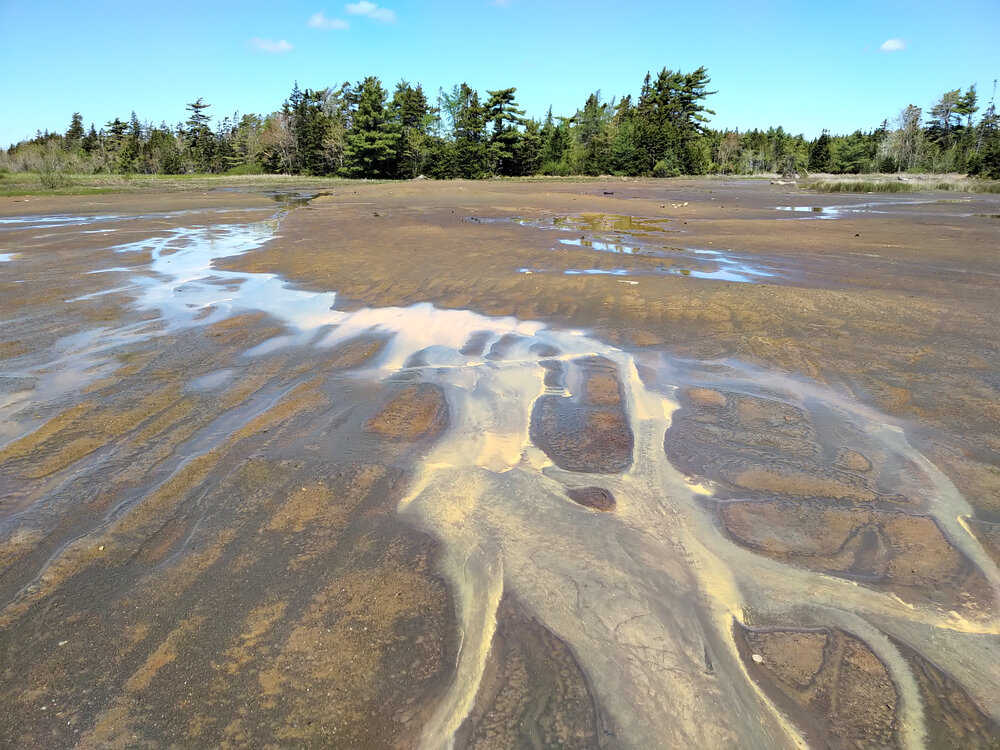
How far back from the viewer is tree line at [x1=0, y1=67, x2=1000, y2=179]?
188ft

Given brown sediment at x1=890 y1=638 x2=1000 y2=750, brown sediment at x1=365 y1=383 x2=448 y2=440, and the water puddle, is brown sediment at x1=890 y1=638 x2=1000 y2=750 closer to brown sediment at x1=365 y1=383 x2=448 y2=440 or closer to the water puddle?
brown sediment at x1=365 y1=383 x2=448 y2=440

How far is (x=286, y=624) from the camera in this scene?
2.38 m

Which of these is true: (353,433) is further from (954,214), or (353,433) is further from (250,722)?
(954,214)

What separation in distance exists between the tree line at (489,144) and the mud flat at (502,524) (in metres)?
53.1

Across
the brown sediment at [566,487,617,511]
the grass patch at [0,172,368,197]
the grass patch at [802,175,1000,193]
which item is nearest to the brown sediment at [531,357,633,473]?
the brown sediment at [566,487,617,511]

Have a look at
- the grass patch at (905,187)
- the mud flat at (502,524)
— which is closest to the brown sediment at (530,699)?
the mud flat at (502,524)

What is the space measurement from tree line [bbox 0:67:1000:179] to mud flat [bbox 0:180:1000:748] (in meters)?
53.1

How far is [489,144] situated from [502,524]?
6252 centimetres

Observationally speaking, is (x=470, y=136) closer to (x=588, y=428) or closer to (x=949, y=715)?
(x=588, y=428)

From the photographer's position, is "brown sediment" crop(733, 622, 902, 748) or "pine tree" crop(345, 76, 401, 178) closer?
"brown sediment" crop(733, 622, 902, 748)

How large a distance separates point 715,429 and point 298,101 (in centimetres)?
8437

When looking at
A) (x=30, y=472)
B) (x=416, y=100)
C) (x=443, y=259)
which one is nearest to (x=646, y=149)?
(x=416, y=100)

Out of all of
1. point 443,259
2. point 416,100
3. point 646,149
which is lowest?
point 443,259

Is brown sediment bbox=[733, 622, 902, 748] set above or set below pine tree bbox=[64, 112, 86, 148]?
below
